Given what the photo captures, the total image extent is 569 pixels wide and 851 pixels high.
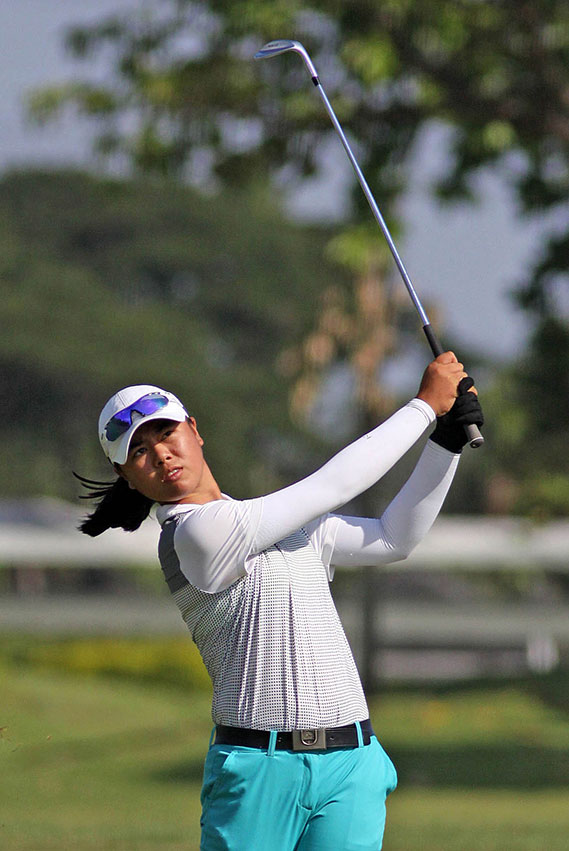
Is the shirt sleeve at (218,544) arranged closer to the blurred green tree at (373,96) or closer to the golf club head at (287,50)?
the golf club head at (287,50)

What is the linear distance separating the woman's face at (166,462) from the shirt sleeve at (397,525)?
0.30 m

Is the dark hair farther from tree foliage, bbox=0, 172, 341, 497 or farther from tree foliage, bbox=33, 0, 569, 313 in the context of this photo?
tree foliage, bbox=0, 172, 341, 497

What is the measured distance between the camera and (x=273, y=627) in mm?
3154

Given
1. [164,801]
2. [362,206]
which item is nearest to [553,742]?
[164,801]

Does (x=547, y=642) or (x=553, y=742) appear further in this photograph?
(x=547, y=642)

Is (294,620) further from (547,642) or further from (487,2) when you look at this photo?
(547,642)

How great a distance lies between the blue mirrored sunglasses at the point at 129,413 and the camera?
3.29 metres

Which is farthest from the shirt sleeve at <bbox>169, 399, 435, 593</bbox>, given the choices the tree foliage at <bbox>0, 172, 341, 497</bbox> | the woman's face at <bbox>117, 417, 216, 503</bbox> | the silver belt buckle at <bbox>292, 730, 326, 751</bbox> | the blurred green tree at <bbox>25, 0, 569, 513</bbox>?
the tree foliage at <bbox>0, 172, 341, 497</bbox>

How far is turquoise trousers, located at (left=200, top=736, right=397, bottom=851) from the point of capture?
123 inches

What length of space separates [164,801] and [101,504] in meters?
7.65

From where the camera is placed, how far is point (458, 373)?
336 cm

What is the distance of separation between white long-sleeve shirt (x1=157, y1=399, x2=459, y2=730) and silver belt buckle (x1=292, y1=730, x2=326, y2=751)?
0.02 m

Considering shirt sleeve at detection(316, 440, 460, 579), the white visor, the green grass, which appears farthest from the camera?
the green grass

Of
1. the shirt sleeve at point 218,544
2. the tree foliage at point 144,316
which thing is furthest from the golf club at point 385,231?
the tree foliage at point 144,316
